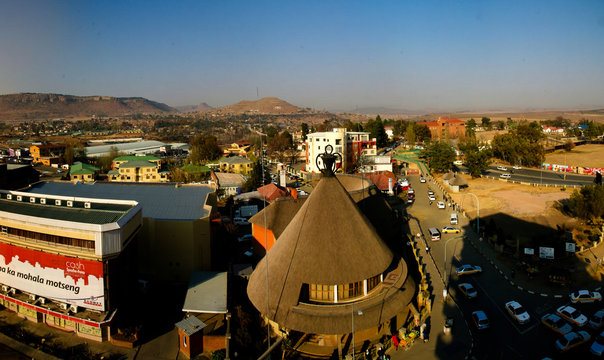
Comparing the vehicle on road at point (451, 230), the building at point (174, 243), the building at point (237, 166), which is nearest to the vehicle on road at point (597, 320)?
the vehicle on road at point (451, 230)

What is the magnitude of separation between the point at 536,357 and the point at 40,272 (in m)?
17.4

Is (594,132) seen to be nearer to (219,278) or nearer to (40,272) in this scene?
(219,278)

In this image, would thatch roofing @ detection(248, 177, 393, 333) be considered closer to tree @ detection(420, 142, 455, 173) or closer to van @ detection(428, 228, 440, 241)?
van @ detection(428, 228, 440, 241)

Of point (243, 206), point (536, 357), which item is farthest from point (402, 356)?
point (243, 206)

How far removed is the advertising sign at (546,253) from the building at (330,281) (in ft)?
35.3

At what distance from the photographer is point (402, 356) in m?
12.1

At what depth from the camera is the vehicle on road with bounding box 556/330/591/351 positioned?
12305mm

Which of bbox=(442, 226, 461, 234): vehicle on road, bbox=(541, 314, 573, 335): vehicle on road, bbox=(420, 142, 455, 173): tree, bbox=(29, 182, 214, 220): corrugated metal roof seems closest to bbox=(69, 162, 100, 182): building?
bbox=(29, 182, 214, 220): corrugated metal roof

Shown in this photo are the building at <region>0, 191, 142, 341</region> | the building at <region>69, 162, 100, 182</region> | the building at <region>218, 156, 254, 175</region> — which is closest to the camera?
the building at <region>0, 191, 142, 341</region>

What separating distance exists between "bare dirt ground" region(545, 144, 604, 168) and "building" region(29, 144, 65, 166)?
77145 mm

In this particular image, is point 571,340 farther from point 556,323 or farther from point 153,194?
point 153,194

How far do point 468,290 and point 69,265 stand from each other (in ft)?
52.0

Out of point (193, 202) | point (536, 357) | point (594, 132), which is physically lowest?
point (536, 357)

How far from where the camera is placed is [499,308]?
15281 mm
